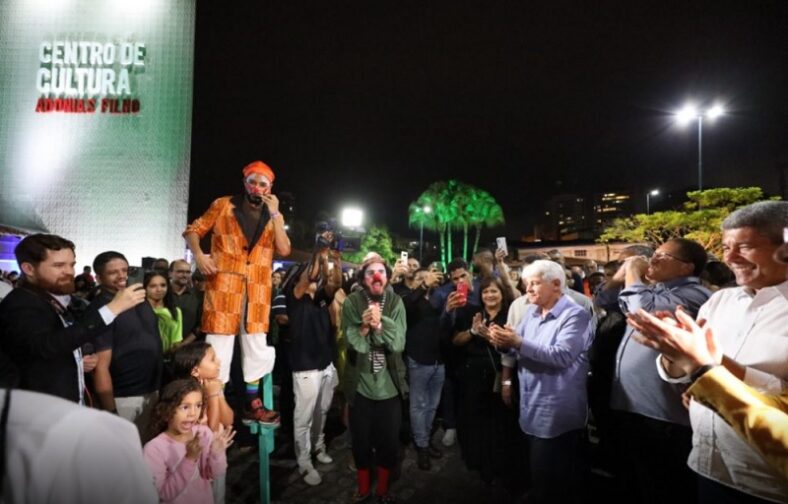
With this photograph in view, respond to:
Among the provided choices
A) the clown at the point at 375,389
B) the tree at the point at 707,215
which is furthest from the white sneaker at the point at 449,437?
the tree at the point at 707,215

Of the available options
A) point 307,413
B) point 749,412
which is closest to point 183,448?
point 307,413

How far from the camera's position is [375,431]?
3.89m

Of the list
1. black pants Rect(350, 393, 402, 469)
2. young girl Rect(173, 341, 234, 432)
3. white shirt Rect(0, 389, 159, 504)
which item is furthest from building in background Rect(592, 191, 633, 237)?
white shirt Rect(0, 389, 159, 504)

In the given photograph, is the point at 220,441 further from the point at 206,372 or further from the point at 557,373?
the point at 557,373

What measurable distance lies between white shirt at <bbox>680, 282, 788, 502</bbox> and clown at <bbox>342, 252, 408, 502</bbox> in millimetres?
2348

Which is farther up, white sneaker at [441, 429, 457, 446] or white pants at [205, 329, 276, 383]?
white pants at [205, 329, 276, 383]

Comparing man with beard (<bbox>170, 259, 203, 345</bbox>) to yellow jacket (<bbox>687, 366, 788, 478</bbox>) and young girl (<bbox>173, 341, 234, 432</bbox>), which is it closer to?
young girl (<bbox>173, 341, 234, 432</bbox>)

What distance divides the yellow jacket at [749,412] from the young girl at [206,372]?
117 inches

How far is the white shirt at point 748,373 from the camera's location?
1.78 meters

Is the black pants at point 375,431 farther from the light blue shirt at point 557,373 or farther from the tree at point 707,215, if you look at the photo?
the tree at point 707,215

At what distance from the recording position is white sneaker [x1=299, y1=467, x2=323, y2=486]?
4.21 metres

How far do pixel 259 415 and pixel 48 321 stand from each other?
1621mm

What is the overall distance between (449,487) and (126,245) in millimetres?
24438

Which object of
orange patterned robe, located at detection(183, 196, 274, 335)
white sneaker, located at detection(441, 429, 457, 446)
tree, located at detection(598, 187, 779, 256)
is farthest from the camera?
tree, located at detection(598, 187, 779, 256)
